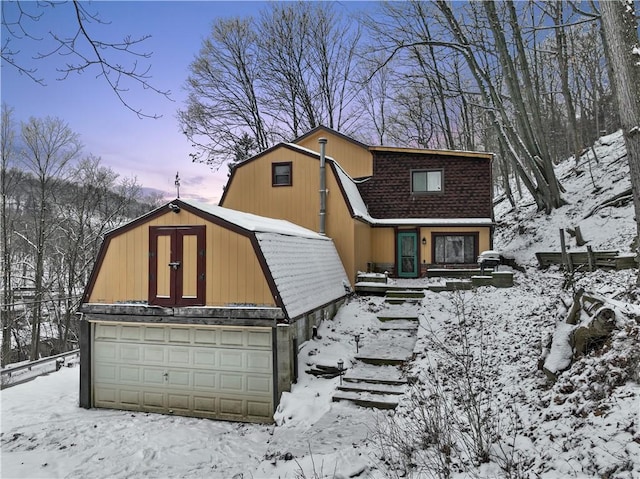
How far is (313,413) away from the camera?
7.24m

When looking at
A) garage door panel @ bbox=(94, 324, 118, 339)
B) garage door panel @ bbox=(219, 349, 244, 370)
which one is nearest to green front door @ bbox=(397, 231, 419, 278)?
garage door panel @ bbox=(219, 349, 244, 370)

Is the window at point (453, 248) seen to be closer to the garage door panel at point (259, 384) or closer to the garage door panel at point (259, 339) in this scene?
the garage door panel at point (259, 339)

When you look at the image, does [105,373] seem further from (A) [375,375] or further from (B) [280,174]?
(B) [280,174]

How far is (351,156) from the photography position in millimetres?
16500

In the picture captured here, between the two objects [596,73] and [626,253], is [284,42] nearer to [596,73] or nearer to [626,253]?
[596,73]

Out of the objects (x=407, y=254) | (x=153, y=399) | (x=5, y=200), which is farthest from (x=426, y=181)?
(x=5, y=200)

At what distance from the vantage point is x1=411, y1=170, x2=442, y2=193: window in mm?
15742

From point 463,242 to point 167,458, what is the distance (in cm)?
1290

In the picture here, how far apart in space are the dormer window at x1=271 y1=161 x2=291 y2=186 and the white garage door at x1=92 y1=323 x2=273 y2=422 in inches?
290

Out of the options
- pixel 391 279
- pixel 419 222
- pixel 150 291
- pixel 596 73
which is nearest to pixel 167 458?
pixel 150 291

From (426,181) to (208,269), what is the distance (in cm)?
1073

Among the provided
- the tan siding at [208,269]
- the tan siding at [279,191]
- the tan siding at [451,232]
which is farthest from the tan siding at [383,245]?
the tan siding at [208,269]

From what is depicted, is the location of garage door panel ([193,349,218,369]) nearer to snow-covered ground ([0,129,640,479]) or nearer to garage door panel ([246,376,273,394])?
garage door panel ([246,376,273,394])

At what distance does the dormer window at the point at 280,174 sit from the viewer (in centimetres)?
1443
